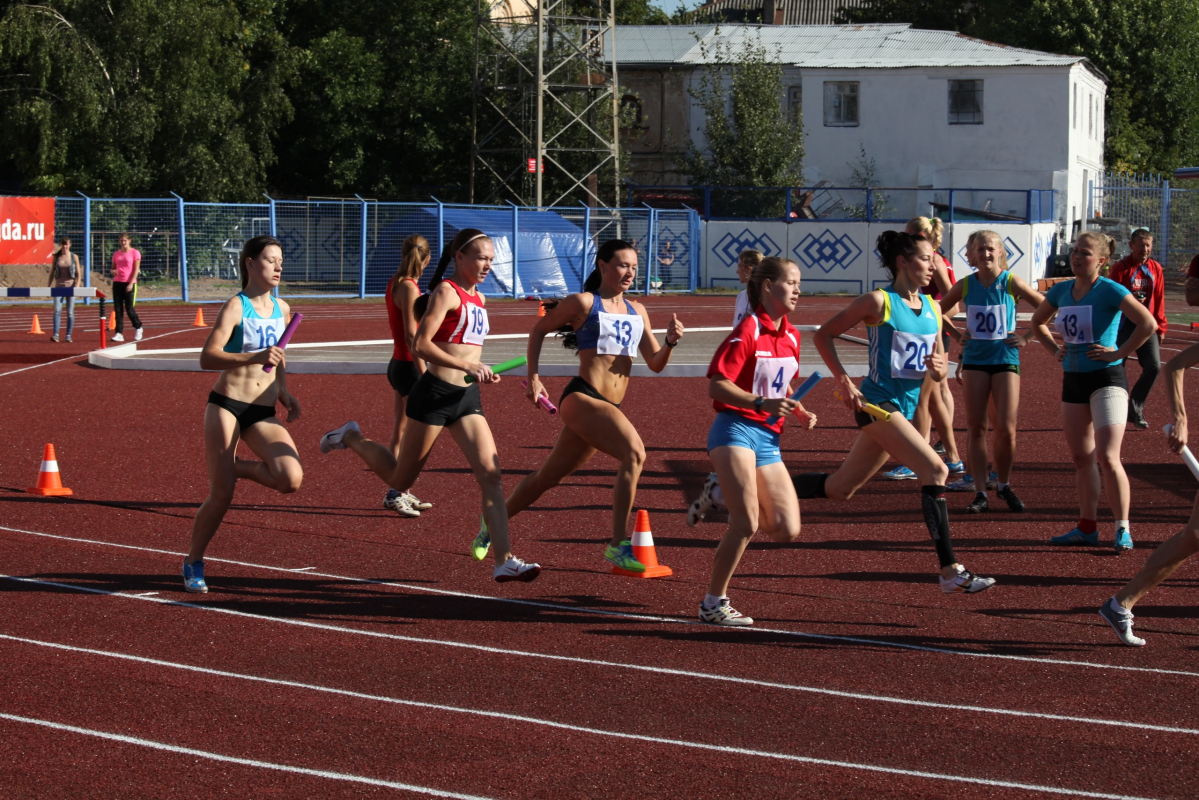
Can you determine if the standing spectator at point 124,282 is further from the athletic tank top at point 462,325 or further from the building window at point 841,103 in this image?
the building window at point 841,103

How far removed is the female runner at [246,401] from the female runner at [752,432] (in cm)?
233

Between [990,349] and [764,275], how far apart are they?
3.11 meters

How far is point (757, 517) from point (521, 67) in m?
38.3

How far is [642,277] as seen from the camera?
126 ft

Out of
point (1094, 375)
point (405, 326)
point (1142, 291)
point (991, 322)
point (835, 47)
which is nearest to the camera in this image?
point (1094, 375)

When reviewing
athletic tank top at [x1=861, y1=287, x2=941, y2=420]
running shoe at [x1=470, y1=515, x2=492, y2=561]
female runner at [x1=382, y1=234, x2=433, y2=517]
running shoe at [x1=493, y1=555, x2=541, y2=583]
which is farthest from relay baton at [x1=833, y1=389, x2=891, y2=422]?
female runner at [x1=382, y1=234, x2=433, y2=517]

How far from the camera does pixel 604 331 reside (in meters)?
7.32

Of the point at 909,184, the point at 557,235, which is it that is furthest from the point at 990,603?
the point at 909,184

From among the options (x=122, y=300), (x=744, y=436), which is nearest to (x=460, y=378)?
(x=744, y=436)

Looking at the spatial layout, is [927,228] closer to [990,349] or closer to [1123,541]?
[990,349]

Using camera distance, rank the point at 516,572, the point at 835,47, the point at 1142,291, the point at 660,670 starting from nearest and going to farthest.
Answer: the point at 660,670
the point at 516,572
the point at 1142,291
the point at 835,47

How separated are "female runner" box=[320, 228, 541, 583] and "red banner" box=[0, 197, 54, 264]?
25935 millimetres

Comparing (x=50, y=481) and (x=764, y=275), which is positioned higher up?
(x=764, y=275)

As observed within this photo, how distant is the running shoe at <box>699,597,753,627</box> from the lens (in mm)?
6488
